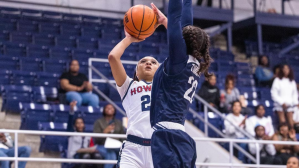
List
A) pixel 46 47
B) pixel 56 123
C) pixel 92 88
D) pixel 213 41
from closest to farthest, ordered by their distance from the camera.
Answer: pixel 56 123 < pixel 92 88 < pixel 46 47 < pixel 213 41

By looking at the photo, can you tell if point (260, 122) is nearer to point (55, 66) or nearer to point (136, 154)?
point (55, 66)

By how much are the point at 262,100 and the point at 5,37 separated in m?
5.99

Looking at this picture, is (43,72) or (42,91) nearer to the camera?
(42,91)

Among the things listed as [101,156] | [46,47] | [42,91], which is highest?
[46,47]

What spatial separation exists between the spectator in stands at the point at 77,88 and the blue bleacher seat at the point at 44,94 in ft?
0.67

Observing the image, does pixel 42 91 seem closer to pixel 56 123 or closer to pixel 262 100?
pixel 56 123

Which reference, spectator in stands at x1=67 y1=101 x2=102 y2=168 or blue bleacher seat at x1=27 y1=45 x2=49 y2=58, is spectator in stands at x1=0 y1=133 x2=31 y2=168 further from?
blue bleacher seat at x1=27 y1=45 x2=49 y2=58

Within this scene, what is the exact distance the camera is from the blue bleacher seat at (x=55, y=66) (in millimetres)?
10734

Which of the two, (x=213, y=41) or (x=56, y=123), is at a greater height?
(x=213, y=41)

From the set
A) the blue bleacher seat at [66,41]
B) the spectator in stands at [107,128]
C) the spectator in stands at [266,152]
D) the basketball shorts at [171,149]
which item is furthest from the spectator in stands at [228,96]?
the basketball shorts at [171,149]

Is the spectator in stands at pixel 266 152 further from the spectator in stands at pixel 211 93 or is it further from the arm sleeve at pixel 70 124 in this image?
the arm sleeve at pixel 70 124

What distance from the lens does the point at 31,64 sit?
10.6 m

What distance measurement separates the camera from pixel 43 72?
10.2 meters

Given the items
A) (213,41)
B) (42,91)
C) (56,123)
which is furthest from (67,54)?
(213,41)
